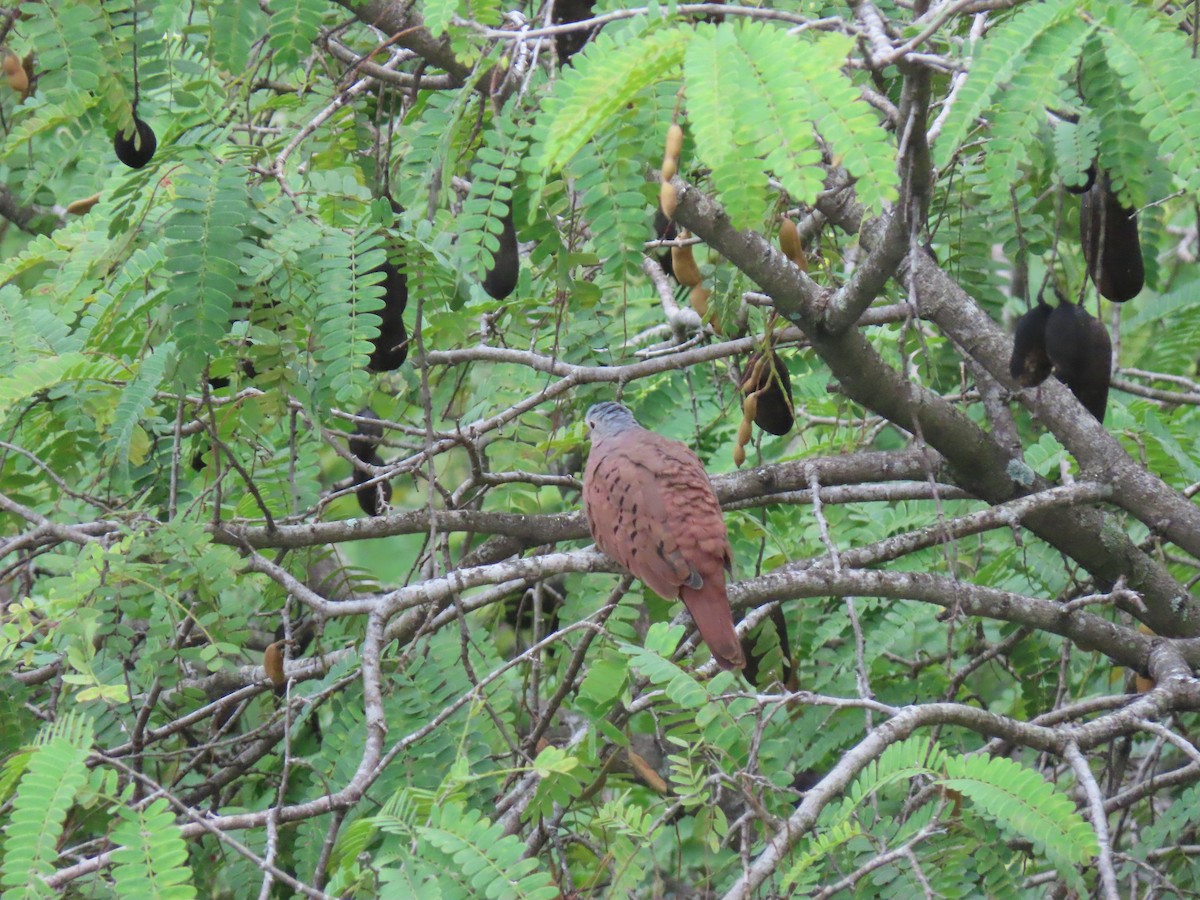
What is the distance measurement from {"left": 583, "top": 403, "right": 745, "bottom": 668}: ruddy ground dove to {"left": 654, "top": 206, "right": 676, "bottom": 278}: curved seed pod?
54 cm

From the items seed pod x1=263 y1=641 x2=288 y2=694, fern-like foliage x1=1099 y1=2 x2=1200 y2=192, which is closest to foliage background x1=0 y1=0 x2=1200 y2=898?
fern-like foliage x1=1099 y1=2 x2=1200 y2=192

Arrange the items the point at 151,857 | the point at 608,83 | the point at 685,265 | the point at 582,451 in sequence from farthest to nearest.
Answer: the point at 582,451, the point at 685,265, the point at 151,857, the point at 608,83

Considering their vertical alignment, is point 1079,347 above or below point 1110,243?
below

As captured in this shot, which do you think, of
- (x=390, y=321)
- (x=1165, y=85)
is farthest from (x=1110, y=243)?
(x=390, y=321)

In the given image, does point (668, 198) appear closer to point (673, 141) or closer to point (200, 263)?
point (673, 141)

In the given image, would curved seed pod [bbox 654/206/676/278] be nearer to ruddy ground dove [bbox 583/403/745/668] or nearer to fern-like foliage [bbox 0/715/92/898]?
ruddy ground dove [bbox 583/403/745/668]

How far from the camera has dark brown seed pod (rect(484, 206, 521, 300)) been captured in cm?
291

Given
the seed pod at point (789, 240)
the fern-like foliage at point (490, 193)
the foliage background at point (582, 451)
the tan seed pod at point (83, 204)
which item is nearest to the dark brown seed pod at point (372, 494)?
the foliage background at point (582, 451)

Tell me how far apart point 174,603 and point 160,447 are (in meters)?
0.95

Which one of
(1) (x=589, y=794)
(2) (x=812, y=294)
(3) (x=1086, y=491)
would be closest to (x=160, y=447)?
(1) (x=589, y=794)

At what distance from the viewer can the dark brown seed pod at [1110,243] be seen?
269 cm

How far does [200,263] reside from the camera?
252cm

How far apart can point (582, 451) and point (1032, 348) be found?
6.47 feet

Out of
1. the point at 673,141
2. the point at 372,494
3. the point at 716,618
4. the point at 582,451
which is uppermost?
the point at 673,141
